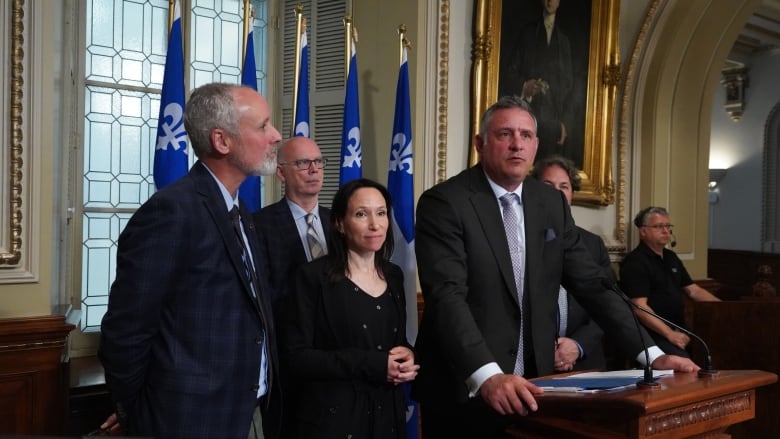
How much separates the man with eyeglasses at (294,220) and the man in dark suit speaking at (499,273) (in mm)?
711

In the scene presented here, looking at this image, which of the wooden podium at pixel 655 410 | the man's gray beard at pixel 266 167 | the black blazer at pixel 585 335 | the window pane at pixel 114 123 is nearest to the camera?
the wooden podium at pixel 655 410

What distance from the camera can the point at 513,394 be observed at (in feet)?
5.86

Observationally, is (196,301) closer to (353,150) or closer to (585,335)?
(585,335)

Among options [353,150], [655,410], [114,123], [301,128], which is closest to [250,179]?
[301,128]

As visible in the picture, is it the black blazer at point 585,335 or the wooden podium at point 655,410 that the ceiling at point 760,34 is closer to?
the black blazer at point 585,335

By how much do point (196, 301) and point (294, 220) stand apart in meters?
1.19

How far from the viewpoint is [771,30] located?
8.98 metres

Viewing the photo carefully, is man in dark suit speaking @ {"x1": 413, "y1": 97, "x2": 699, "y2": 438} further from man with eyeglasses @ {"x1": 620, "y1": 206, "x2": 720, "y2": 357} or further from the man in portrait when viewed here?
the man in portrait

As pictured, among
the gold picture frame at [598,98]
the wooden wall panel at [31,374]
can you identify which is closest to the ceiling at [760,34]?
the gold picture frame at [598,98]

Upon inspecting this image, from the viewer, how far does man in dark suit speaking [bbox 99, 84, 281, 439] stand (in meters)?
1.87

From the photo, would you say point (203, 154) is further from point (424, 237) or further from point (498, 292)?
point (498, 292)

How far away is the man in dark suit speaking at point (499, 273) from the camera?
90.4 inches

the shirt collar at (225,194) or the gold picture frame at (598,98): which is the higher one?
the gold picture frame at (598,98)

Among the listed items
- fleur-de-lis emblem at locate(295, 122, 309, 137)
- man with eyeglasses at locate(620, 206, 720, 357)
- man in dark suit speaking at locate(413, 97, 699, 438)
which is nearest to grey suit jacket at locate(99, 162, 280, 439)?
man in dark suit speaking at locate(413, 97, 699, 438)
